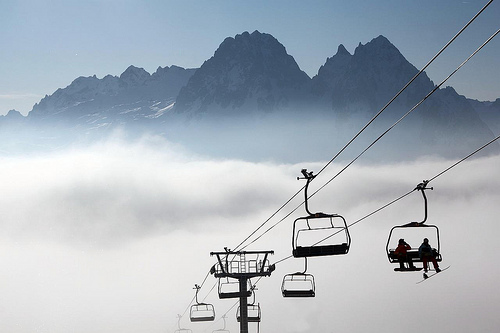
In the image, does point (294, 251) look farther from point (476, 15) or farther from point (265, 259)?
point (265, 259)

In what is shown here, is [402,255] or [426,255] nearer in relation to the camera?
[426,255]

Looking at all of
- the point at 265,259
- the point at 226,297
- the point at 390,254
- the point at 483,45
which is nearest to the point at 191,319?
the point at 226,297

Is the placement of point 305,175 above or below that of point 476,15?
above

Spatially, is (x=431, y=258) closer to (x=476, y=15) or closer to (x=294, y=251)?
(x=294, y=251)

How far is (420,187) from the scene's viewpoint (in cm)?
2833

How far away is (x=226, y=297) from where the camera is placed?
50312mm

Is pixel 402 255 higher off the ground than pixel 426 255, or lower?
higher

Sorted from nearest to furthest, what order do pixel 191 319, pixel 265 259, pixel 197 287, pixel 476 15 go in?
pixel 476 15
pixel 265 259
pixel 191 319
pixel 197 287

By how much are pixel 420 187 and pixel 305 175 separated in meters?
4.77

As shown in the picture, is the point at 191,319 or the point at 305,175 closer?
the point at 305,175

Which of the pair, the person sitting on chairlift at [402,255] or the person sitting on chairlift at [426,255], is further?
the person sitting on chairlift at [402,255]

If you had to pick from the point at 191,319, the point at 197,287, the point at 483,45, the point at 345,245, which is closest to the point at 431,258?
the point at 345,245

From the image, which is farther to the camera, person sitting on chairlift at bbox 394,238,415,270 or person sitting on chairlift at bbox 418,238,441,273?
person sitting on chairlift at bbox 394,238,415,270

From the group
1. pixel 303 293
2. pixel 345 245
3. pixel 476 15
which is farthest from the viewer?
pixel 303 293
